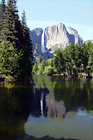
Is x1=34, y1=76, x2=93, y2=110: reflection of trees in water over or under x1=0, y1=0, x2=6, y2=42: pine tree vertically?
under

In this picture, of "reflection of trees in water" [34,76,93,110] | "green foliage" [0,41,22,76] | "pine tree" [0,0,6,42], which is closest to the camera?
"reflection of trees in water" [34,76,93,110]

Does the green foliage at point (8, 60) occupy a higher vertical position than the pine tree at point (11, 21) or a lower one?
lower

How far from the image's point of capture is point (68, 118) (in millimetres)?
19328

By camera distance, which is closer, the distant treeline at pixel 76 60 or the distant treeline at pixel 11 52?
the distant treeline at pixel 11 52

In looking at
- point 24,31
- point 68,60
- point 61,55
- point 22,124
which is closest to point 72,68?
point 68,60

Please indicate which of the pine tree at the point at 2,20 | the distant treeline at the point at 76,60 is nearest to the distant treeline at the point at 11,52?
the pine tree at the point at 2,20

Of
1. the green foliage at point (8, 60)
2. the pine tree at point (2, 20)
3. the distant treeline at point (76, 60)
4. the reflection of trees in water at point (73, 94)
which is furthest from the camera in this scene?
the distant treeline at point (76, 60)

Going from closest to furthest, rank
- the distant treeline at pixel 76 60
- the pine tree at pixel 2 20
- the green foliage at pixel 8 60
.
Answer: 1. the green foliage at pixel 8 60
2. the pine tree at pixel 2 20
3. the distant treeline at pixel 76 60

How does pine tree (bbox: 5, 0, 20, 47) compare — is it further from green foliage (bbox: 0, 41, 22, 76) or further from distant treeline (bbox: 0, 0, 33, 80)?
green foliage (bbox: 0, 41, 22, 76)

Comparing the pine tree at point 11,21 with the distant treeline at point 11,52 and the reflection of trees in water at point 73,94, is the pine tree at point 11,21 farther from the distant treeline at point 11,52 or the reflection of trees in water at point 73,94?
the reflection of trees in water at point 73,94

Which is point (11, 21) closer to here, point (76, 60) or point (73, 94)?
point (73, 94)

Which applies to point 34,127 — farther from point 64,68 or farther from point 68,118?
point 64,68

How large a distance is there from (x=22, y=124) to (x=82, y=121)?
6.32 meters

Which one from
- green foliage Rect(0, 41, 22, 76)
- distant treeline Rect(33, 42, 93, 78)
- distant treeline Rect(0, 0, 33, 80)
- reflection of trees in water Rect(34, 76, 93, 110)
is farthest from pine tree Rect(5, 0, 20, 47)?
distant treeline Rect(33, 42, 93, 78)
